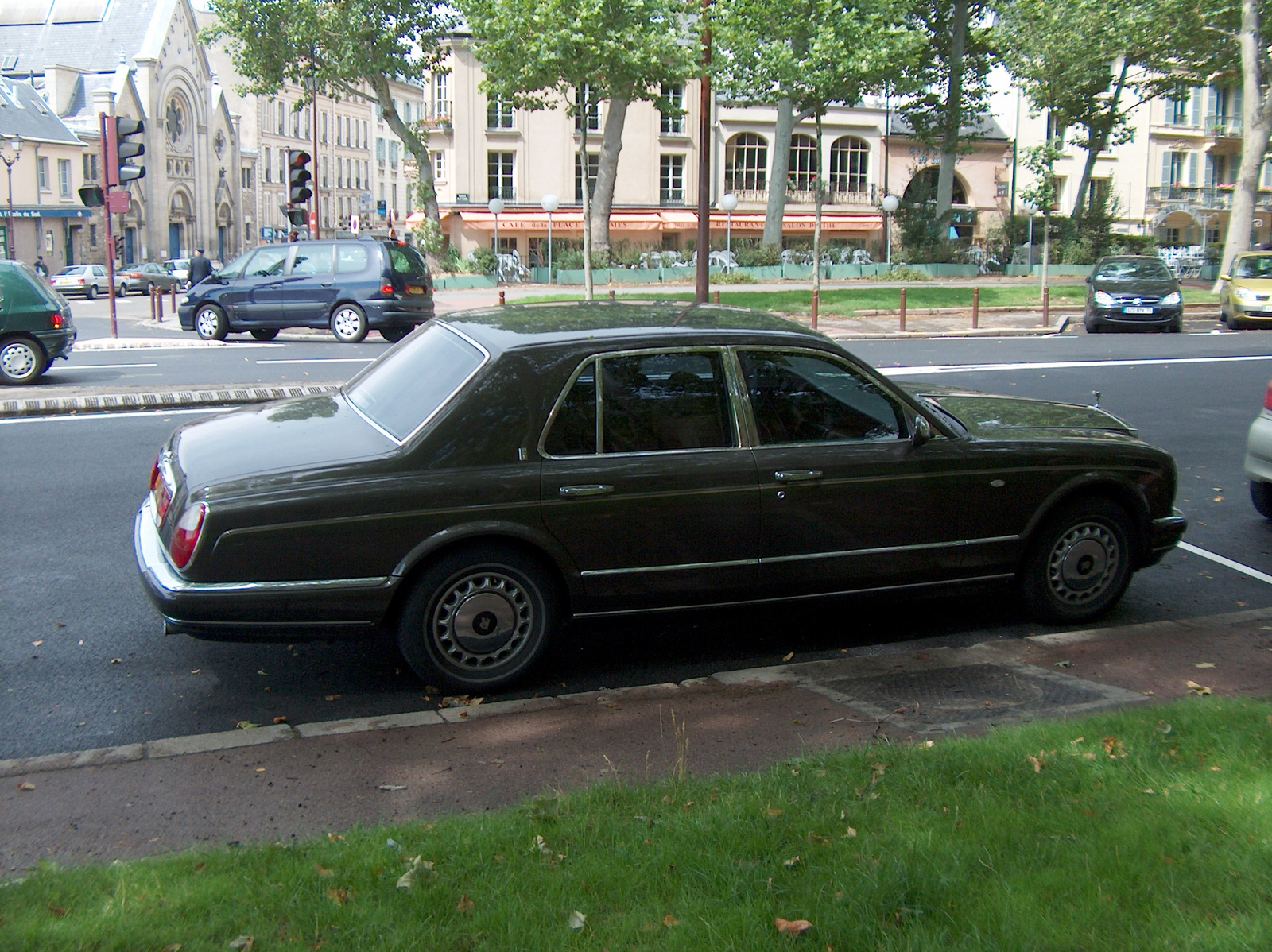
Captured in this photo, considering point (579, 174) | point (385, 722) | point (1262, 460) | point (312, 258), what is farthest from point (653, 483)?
point (579, 174)

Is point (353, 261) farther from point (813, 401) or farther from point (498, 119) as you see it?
point (498, 119)

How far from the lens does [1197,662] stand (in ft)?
18.7

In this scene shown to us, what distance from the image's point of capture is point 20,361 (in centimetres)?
1473

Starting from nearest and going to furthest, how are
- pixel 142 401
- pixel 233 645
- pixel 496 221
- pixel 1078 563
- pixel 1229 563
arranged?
pixel 233 645
pixel 1078 563
pixel 1229 563
pixel 142 401
pixel 496 221

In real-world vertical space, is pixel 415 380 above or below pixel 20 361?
above

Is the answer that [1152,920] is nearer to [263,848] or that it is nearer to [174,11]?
[263,848]

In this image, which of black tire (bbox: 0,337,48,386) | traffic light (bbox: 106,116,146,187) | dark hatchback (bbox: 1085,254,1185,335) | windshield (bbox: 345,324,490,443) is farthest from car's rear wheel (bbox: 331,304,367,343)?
windshield (bbox: 345,324,490,443)

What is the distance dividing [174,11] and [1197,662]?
81286mm

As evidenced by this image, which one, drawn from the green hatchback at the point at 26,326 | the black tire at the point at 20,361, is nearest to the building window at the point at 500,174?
the green hatchback at the point at 26,326

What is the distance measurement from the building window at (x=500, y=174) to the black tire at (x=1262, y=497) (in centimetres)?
4888

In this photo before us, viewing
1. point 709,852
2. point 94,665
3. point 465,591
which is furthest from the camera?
point 94,665

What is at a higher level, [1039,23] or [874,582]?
[1039,23]

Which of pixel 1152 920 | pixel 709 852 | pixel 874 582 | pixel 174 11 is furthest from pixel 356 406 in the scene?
pixel 174 11

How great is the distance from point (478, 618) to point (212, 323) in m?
18.5
